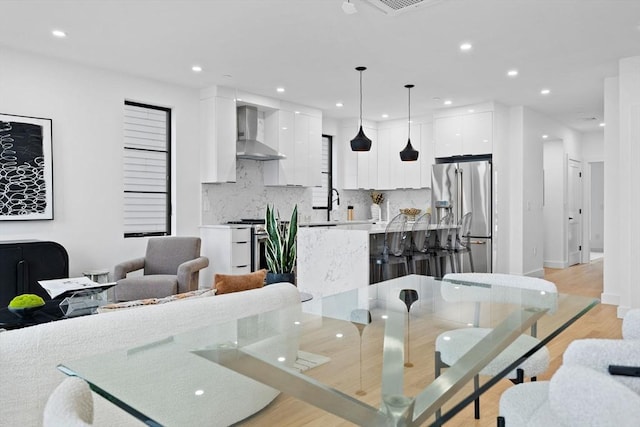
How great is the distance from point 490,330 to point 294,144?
594cm

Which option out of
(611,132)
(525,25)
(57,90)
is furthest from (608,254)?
(57,90)

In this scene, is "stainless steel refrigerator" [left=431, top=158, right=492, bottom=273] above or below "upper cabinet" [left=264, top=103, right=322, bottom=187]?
below

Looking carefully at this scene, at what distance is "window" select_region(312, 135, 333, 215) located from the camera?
8469 mm

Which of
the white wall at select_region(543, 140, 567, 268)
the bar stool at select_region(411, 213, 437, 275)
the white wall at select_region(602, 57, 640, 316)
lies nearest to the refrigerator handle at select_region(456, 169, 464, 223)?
the bar stool at select_region(411, 213, 437, 275)

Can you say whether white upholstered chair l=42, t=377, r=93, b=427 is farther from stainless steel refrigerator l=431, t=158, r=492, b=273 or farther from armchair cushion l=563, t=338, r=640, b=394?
stainless steel refrigerator l=431, t=158, r=492, b=273

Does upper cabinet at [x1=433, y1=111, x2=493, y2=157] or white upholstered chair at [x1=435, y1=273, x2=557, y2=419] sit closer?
white upholstered chair at [x1=435, y1=273, x2=557, y2=419]

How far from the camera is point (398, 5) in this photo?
3439mm

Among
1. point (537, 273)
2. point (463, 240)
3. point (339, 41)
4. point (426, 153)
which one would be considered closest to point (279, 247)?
point (339, 41)

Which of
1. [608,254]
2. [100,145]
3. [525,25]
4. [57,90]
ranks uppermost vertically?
[525,25]

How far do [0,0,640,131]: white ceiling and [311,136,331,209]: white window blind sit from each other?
2121 mm

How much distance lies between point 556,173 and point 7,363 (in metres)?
9.49

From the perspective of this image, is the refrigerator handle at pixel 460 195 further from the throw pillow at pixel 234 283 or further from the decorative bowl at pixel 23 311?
the decorative bowl at pixel 23 311

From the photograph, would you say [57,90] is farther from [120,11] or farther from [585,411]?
[585,411]

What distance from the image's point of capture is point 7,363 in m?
1.58
